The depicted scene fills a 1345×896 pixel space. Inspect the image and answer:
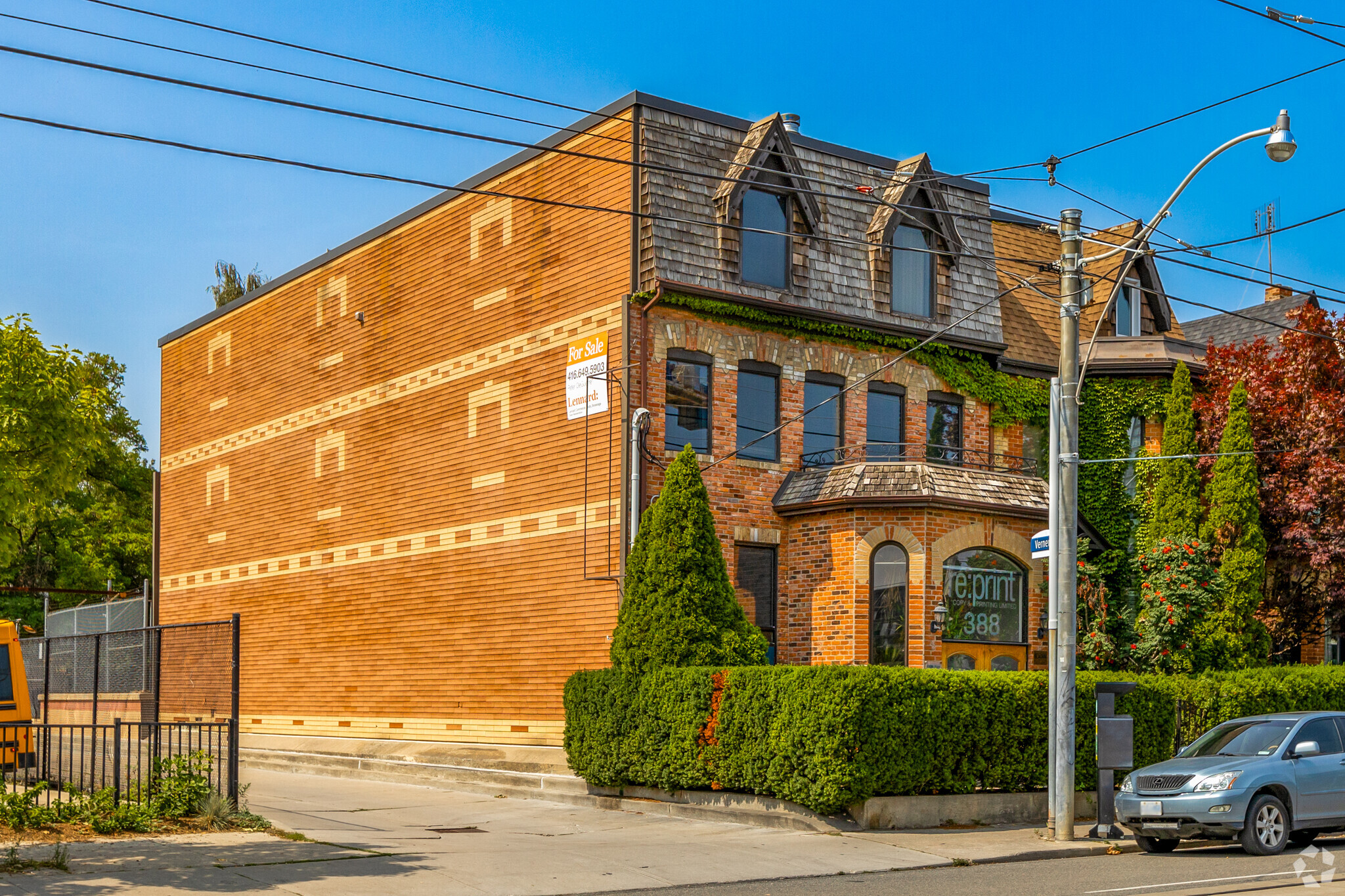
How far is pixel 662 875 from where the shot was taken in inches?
544

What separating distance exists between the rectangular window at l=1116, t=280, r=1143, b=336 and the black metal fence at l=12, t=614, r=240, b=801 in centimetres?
2092

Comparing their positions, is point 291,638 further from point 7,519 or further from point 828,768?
point 828,768

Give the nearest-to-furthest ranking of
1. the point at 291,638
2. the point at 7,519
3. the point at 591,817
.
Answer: the point at 591,817, the point at 7,519, the point at 291,638

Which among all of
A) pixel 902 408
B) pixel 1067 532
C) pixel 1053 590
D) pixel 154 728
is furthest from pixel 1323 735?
pixel 154 728

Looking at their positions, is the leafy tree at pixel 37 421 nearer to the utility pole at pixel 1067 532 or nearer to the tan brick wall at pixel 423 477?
the tan brick wall at pixel 423 477

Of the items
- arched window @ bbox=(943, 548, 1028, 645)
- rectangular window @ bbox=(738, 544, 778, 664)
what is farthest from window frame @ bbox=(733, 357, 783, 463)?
arched window @ bbox=(943, 548, 1028, 645)

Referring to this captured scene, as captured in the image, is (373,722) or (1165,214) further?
(373,722)

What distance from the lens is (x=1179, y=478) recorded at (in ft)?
84.2

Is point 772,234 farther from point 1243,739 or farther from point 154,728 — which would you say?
point 154,728

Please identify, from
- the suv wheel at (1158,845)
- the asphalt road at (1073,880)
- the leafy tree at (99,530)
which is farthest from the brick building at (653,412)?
the leafy tree at (99,530)

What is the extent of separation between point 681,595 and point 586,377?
514cm

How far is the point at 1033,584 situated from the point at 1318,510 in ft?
21.2

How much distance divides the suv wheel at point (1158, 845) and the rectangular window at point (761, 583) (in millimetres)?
8328

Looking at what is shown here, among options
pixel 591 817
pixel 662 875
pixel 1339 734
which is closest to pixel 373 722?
pixel 591 817
